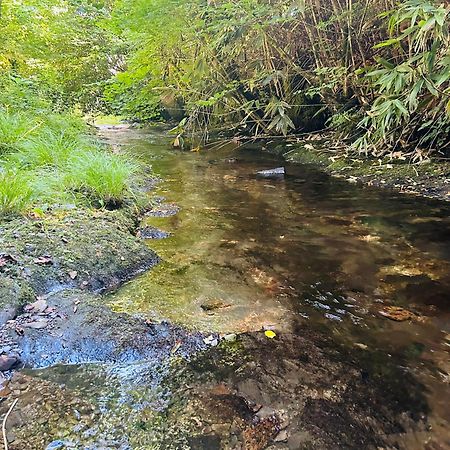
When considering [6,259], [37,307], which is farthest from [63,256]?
[37,307]

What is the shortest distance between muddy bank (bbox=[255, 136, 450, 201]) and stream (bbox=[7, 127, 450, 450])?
636 millimetres

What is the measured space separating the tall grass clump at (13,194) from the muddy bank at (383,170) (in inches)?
145

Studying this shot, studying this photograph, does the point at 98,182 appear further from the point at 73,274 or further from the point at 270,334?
the point at 270,334

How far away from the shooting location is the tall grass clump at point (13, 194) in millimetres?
2770

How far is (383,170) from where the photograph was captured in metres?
5.28

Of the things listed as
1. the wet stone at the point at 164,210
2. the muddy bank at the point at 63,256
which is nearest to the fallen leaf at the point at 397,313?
the muddy bank at the point at 63,256

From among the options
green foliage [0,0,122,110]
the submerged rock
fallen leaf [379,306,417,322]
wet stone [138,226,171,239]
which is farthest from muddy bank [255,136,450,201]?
green foliage [0,0,122,110]

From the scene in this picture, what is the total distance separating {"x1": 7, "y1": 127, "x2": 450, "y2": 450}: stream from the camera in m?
1.43

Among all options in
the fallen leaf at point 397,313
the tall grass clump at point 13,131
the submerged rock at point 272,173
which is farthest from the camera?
the submerged rock at point 272,173

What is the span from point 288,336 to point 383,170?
12.7ft

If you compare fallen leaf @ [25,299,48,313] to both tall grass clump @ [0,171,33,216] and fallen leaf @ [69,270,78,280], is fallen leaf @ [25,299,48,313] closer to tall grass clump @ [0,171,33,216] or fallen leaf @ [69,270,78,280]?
fallen leaf @ [69,270,78,280]

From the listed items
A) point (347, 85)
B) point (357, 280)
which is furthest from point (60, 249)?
point (347, 85)

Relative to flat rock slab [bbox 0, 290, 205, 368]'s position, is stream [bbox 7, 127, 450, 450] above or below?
below

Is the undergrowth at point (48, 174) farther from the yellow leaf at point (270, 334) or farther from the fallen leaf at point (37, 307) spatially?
the yellow leaf at point (270, 334)
